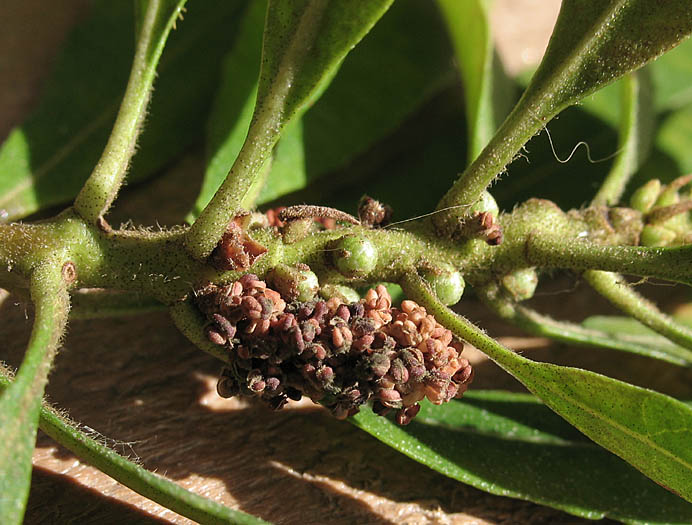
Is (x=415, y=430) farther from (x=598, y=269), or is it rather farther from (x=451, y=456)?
(x=598, y=269)

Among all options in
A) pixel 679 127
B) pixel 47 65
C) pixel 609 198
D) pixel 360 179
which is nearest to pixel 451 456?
pixel 609 198

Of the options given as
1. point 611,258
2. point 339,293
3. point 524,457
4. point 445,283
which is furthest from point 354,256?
point 524,457

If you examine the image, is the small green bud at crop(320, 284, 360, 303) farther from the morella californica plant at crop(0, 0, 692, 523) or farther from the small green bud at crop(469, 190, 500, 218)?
the small green bud at crop(469, 190, 500, 218)

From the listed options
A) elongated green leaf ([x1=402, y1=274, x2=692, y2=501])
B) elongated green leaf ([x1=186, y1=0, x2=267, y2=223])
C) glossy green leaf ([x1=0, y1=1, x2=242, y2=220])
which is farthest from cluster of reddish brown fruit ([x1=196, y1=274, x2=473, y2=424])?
glossy green leaf ([x1=0, y1=1, x2=242, y2=220])

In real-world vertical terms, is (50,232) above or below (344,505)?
above

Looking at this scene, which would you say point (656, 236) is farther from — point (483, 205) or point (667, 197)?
point (483, 205)
